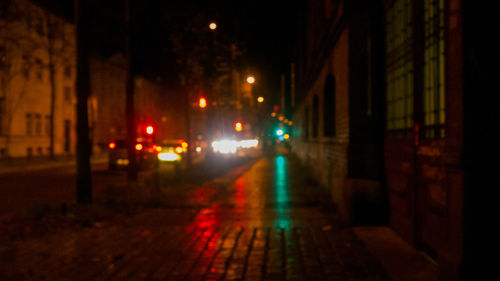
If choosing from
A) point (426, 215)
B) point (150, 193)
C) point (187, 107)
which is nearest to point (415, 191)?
point (426, 215)

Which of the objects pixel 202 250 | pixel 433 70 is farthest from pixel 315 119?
pixel 202 250

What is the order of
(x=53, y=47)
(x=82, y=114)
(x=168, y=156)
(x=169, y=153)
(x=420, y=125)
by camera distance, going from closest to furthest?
(x=420, y=125) < (x=82, y=114) < (x=168, y=156) < (x=169, y=153) < (x=53, y=47)

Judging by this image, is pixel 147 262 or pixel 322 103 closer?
pixel 147 262

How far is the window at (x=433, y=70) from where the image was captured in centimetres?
667

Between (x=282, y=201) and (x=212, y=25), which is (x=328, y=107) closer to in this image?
(x=282, y=201)

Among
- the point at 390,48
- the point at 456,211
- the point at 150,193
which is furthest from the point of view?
the point at 150,193

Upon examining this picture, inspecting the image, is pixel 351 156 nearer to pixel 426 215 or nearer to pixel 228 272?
pixel 426 215

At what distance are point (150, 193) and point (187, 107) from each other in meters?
Answer: 8.85

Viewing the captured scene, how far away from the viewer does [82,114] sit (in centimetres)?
1134

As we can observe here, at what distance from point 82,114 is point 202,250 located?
5.37 m

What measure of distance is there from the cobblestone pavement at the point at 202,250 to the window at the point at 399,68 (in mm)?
2169

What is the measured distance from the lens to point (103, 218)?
10.2 m

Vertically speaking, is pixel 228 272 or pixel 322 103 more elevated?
pixel 322 103

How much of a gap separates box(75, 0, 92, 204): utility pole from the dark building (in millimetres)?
5666
